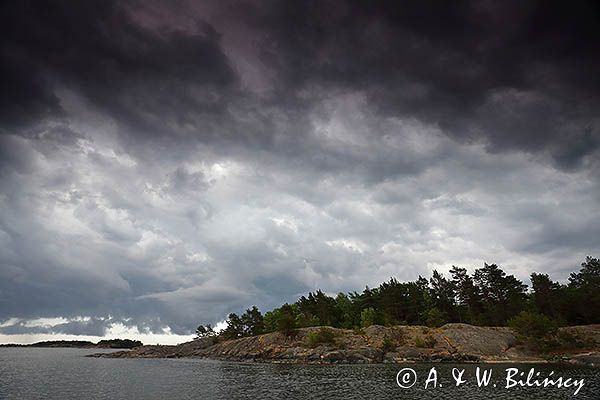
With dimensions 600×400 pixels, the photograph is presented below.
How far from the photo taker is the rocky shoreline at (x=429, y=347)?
10506cm

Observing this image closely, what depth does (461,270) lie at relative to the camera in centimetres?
14975

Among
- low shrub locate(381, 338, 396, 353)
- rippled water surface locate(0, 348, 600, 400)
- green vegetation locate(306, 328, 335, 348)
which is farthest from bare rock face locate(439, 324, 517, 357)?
green vegetation locate(306, 328, 335, 348)

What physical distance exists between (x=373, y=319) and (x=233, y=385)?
8925cm

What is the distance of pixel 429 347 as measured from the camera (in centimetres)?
11738

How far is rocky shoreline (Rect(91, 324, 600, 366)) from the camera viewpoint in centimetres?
10506

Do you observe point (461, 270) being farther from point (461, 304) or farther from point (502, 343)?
point (502, 343)

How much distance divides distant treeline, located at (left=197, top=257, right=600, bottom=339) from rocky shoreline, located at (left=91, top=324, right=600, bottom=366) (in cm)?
681

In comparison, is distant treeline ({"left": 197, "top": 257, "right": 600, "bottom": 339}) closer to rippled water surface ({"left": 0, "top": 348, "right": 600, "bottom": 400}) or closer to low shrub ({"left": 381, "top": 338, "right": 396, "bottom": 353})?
low shrub ({"left": 381, "top": 338, "right": 396, "bottom": 353})

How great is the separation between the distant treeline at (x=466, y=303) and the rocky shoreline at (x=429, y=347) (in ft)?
22.3

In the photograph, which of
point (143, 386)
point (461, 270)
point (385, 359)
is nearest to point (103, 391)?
point (143, 386)

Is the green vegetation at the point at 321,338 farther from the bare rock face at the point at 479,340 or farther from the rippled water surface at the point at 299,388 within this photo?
the rippled water surface at the point at 299,388

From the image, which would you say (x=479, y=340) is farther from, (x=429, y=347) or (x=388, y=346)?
(x=388, y=346)

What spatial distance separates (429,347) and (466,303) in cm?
4013

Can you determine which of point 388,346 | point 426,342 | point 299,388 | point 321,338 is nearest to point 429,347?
point 426,342
